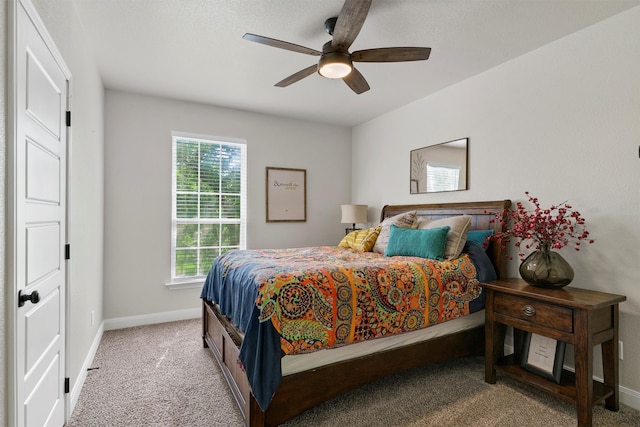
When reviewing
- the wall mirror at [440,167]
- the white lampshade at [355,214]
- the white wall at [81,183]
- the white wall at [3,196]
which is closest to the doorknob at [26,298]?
the white wall at [3,196]

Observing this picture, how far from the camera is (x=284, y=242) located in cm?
467

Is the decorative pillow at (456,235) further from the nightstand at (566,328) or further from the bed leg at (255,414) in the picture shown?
the bed leg at (255,414)

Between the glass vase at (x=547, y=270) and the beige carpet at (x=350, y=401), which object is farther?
the glass vase at (x=547, y=270)

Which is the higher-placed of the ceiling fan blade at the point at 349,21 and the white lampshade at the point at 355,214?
the ceiling fan blade at the point at 349,21

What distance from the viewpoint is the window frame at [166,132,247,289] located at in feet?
13.1

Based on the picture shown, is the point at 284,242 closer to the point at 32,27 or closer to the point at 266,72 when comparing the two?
the point at 266,72

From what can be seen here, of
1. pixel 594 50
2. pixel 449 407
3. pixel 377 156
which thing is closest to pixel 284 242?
pixel 377 156

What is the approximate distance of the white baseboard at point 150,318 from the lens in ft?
11.9

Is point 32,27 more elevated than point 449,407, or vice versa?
point 32,27

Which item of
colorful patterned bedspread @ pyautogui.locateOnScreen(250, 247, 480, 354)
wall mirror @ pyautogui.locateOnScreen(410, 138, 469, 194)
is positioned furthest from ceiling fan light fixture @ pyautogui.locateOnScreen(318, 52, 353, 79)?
wall mirror @ pyautogui.locateOnScreen(410, 138, 469, 194)

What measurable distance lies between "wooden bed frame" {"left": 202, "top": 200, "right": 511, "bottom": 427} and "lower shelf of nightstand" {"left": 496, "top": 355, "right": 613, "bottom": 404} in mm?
328

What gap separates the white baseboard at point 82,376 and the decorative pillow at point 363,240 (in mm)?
2572

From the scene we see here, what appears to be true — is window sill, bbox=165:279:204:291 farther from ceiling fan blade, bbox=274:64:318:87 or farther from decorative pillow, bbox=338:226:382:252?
ceiling fan blade, bbox=274:64:318:87

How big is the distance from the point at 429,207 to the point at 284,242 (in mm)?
2053
